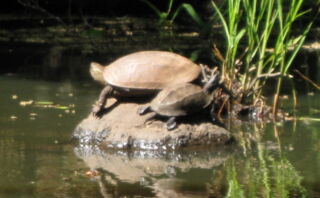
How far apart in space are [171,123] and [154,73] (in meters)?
0.45

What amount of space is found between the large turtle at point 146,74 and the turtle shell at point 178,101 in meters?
0.12

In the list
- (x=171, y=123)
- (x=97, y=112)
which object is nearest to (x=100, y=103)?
(x=97, y=112)

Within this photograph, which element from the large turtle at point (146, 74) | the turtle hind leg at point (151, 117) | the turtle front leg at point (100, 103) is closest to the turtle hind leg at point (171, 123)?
the turtle hind leg at point (151, 117)

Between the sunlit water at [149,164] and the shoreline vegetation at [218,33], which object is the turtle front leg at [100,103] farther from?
the shoreline vegetation at [218,33]

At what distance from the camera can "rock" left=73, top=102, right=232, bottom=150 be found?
593 centimetres

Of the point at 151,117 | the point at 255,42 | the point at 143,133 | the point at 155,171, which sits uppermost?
the point at 255,42

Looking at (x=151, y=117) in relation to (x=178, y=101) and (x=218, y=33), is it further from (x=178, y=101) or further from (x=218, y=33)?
(x=218, y=33)

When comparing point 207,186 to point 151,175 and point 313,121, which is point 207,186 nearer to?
point 151,175

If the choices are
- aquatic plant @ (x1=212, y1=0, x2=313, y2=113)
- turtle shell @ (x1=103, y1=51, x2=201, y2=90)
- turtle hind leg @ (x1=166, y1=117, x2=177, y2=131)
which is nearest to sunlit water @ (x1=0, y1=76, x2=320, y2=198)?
turtle hind leg @ (x1=166, y1=117, x2=177, y2=131)

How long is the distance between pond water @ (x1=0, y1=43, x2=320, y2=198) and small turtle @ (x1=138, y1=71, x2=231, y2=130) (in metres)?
0.30

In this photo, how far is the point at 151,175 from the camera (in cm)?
531

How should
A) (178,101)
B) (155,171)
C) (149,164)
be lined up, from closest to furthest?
(155,171) < (149,164) < (178,101)

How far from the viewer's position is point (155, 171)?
5.43 m

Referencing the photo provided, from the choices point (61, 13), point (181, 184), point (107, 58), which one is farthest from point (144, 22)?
point (181, 184)
